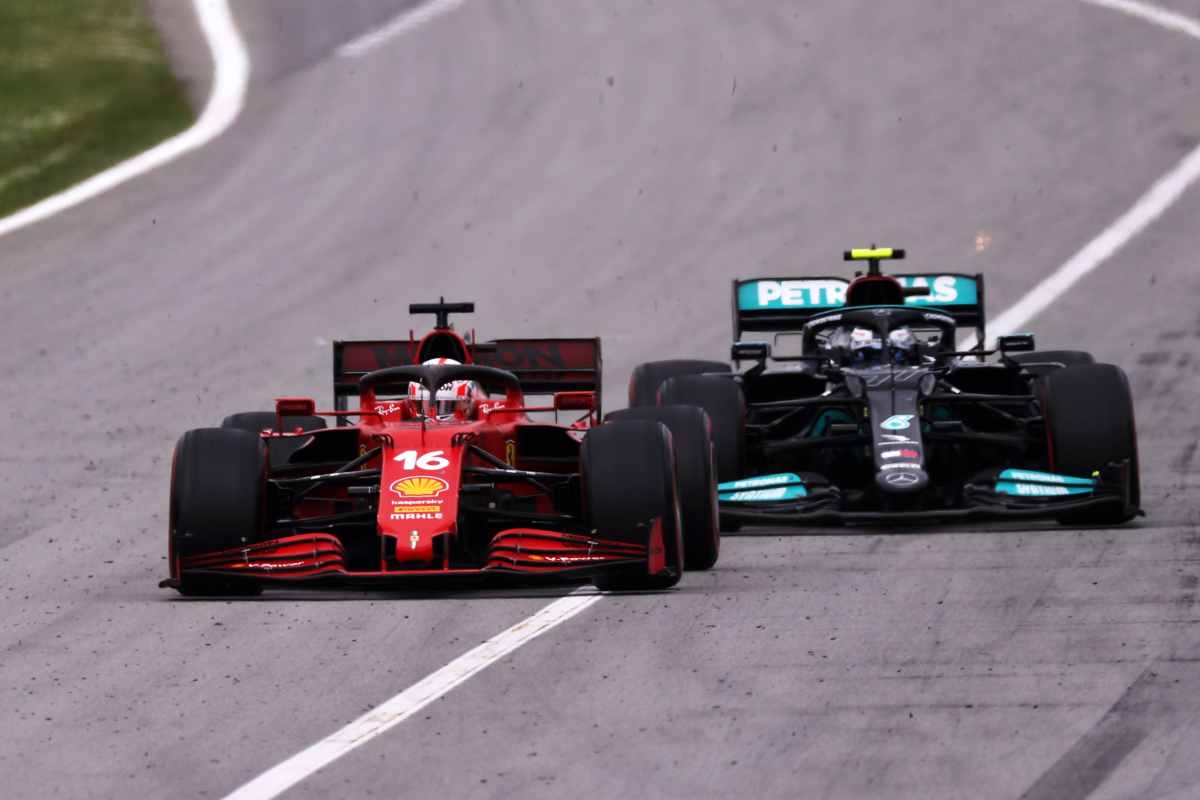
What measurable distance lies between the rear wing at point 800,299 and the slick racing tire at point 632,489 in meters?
6.35

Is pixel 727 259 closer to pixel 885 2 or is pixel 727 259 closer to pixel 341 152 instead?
pixel 341 152

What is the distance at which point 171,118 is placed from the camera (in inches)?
1425

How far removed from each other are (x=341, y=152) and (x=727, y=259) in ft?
23.4

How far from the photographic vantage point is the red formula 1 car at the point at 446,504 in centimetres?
1314

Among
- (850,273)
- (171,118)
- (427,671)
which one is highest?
(171,118)

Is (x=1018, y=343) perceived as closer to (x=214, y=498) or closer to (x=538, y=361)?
(x=538, y=361)

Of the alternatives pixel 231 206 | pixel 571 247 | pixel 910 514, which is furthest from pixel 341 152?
pixel 910 514

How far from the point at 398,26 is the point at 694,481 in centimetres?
2813

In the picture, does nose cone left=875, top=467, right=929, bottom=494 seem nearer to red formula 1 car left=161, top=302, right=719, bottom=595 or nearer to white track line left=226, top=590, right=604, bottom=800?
red formula 1 car left=161, top=302, right=719, bottom=595

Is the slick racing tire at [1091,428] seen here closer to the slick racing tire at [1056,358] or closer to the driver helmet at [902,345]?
the driver helmet at [902,345]

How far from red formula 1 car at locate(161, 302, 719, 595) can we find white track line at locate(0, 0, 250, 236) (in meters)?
18.3

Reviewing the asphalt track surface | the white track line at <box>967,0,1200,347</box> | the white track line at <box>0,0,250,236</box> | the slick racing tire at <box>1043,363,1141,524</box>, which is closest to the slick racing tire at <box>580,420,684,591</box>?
the asphalt track surface

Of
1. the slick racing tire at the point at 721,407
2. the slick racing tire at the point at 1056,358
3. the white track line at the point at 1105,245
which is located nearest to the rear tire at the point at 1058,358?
the slick racing tire at the point at 1056,358

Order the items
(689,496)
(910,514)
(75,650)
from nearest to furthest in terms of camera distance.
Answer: (75,650)
(689,496)
(910,514)
